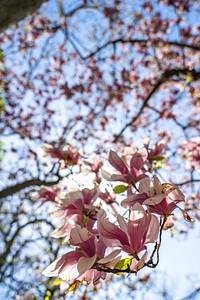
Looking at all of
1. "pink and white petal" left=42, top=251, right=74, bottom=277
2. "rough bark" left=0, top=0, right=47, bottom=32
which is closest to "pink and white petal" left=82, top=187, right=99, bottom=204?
"pink and white petal" left=42, top=251, right=74, bottom=277

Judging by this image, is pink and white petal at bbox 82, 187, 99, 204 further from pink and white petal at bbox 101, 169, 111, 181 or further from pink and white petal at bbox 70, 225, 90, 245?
pink and white petal at bbox 70, 225, 90, 245

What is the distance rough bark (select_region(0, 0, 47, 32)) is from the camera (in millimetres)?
2734

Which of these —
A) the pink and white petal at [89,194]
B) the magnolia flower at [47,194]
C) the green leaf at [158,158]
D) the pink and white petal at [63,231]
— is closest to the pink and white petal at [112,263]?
the pink and white petal at [63,231]

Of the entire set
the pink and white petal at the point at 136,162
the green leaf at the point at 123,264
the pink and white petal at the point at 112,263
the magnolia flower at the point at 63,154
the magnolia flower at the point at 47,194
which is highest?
the magnolia flower at the point at 63,154

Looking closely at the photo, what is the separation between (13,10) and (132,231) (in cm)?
242

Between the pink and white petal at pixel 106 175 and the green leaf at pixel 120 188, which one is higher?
the pink and white petal at pixel 106 175

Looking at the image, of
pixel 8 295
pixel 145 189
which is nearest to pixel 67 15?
pixel 8 295

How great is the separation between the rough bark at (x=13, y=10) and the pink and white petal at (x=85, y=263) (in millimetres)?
2373

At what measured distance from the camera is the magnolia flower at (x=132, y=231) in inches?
36.8

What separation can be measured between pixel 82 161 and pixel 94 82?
4.38 metres

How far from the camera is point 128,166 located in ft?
4.35

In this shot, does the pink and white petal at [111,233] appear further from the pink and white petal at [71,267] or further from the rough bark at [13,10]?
the rough bark at [13,10]

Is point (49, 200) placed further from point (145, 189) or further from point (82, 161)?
point (145, 189)

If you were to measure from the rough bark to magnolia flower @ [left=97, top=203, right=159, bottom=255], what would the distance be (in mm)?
2329
